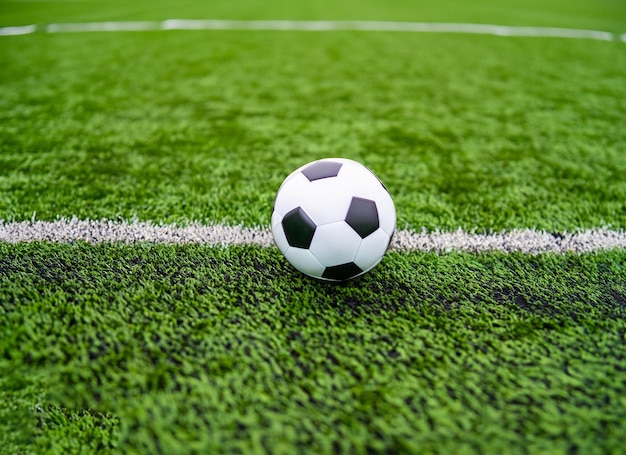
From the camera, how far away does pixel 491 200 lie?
2174 millimetres

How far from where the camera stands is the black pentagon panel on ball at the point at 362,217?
1432 millimetres

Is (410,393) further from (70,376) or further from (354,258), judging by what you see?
(70,376)

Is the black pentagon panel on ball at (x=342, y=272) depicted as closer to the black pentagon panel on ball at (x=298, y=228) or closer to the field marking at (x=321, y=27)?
the black pentagon panel on ball at (x=298, y=228)

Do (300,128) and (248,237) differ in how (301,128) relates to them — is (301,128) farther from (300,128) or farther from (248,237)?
(248,237)

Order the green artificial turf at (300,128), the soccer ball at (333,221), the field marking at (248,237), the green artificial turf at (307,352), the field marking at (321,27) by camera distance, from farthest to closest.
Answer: the field marking at (321,27), the green artificial turf at (300,128), the field marking at (248,237), the soccer ball at (333,221), the green artificial turf at (307,352)

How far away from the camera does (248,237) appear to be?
1865mm

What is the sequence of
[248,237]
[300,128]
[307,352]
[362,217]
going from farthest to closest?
[300,128], [248,237], [362,217], [307,352]

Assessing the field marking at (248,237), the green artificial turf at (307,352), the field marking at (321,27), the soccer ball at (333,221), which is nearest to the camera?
the green artificial turf at (307,352)

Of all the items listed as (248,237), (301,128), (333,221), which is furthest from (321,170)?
(301,128)

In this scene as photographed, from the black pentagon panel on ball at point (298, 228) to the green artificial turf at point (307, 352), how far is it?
0.68 feet

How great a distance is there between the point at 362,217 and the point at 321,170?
0.76 feet

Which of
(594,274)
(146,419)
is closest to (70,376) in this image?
(146,419)

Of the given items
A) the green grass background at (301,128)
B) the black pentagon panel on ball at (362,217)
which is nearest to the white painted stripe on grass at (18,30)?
the green grass background at (301,128)

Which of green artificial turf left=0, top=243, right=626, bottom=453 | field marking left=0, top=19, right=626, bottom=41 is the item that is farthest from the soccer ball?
field marking left=0, top=19, right=626, bottom=41
